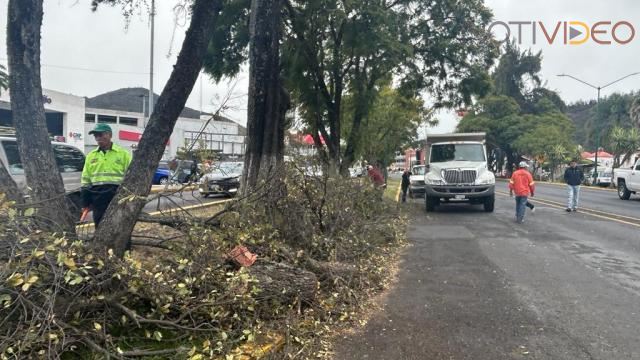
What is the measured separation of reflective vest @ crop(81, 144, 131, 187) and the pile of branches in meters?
1.09

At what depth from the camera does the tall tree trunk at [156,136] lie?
4531 mm

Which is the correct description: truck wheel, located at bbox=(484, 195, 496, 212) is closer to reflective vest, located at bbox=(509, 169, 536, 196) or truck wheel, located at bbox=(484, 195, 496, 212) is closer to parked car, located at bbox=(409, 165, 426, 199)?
reflective vest, located at bbox=(509, 169, 536, 196)

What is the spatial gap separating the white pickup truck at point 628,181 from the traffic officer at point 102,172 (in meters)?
21.1

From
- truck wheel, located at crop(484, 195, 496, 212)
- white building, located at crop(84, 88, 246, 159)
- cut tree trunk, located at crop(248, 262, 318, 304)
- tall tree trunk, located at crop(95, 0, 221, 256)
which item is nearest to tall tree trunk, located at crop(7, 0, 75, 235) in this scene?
tall tree trunk, located at crop(95, 0, 221, 256)

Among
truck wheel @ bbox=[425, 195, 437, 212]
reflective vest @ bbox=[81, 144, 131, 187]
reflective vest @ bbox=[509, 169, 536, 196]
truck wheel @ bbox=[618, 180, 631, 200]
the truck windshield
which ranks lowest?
truck wheel @ bbox=[425, 195, 437, 212]

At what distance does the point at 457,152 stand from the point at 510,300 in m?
10.8

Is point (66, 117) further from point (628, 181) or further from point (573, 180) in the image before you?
point (628, 181)

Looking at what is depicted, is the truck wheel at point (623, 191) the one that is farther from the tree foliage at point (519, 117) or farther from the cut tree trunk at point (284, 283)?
the tree foliage at point (519, 117)

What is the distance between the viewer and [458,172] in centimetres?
1512

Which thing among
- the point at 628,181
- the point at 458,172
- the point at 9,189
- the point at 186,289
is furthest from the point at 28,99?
the point at 628,181

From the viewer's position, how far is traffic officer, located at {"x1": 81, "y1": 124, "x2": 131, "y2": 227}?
599 cm

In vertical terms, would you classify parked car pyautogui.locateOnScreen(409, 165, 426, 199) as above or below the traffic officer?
below

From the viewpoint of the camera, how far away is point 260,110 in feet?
28.6

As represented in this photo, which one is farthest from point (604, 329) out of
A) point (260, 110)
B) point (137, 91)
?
point (137, 91)
